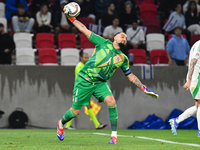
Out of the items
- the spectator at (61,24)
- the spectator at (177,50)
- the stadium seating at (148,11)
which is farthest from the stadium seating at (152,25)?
the spectator at (61,24)

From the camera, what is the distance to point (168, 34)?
15836 millimetres

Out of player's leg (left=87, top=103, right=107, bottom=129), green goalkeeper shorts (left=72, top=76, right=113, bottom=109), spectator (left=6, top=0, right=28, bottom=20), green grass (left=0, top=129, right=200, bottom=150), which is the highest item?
spectator (left=6, top=0, right=28, bottom=20)

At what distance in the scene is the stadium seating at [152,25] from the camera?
15.7m

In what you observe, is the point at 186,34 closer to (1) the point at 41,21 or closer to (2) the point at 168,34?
(2) the point at 168,34

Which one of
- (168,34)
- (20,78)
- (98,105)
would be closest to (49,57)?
(20,78)

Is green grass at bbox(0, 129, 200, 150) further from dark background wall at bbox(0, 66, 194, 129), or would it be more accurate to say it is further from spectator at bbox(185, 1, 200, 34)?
spectator at bbox(185, 1, 200, 34)

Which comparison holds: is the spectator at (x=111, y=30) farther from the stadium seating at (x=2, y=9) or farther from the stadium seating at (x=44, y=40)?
the stadium seating at (x=2, y=9)

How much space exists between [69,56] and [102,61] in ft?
22.0

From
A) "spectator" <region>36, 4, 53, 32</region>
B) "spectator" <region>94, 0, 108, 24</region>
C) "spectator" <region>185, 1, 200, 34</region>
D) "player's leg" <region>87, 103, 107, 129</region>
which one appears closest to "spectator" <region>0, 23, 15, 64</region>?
"spectator" <region>36, 4, 53, 32</region>

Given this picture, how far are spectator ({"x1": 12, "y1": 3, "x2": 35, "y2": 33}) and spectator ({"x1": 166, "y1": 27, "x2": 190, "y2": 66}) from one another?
4.87 metres

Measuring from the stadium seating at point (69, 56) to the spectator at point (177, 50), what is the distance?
3010 millimetres

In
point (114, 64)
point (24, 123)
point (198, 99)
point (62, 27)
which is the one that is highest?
point (62, 27)

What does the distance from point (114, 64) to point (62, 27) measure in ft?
27.3

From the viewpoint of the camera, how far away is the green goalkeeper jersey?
6.68 metres
